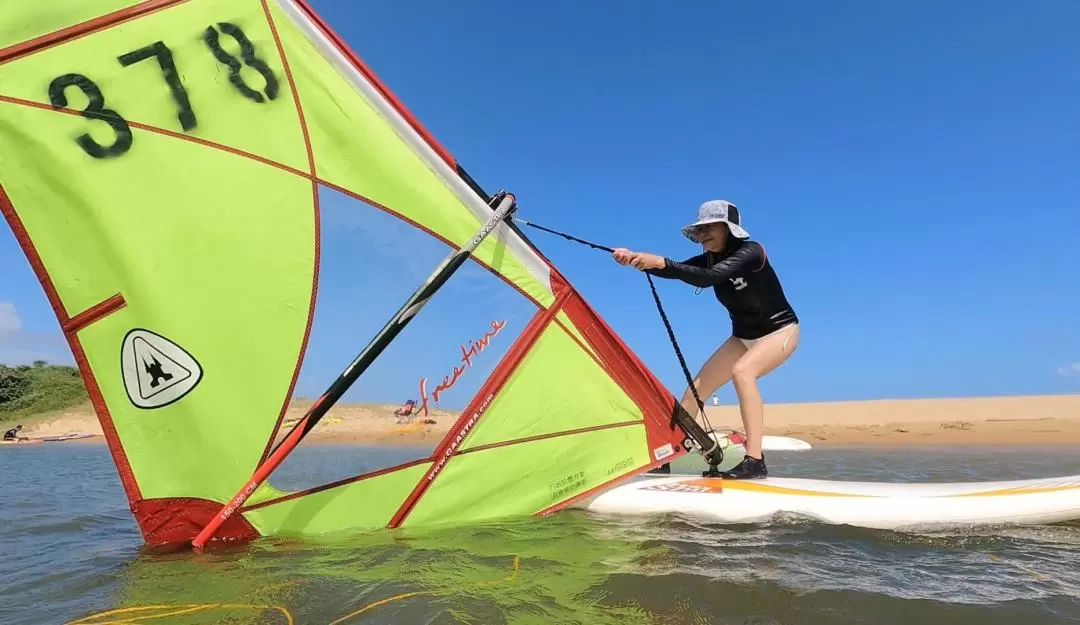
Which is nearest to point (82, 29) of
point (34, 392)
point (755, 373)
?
point (755, 373)

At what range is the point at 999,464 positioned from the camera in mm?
8500

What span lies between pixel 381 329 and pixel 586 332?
1398 mm

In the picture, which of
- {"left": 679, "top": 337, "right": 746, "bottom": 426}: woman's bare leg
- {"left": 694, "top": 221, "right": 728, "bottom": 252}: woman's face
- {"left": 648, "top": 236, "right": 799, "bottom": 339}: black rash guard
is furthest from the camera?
{"left": 679, "top": 337, "right": 746, "bottom": 426}: woman's bare leg

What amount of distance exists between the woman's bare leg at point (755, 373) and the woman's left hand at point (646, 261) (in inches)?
44.2

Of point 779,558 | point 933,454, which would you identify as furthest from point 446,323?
point 933,454

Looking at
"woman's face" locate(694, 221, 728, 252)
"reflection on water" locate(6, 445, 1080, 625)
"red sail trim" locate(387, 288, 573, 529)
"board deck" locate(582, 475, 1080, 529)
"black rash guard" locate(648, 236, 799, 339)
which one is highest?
"woman's face" locate(694, 221, 728, 252)

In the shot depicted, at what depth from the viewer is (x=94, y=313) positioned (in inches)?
128

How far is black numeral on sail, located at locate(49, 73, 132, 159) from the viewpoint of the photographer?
3.17 metres

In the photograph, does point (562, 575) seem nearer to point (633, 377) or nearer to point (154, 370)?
point (633, 377)

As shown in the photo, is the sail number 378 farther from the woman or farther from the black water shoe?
the black water shoe

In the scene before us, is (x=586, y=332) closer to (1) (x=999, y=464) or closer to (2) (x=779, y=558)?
(2) (x=779, y=558)

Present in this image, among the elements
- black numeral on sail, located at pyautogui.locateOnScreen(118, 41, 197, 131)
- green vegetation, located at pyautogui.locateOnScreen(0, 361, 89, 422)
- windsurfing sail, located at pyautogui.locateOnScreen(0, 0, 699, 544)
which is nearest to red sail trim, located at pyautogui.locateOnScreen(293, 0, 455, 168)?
windsurfing sail, located at pyautogui.locateOnScreen(0, 0, 699, 544)

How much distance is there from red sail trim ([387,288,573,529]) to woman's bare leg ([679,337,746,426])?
175 cm

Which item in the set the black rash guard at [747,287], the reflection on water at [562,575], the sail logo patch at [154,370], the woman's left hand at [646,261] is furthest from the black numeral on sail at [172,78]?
the black rash guard at [747,287]
